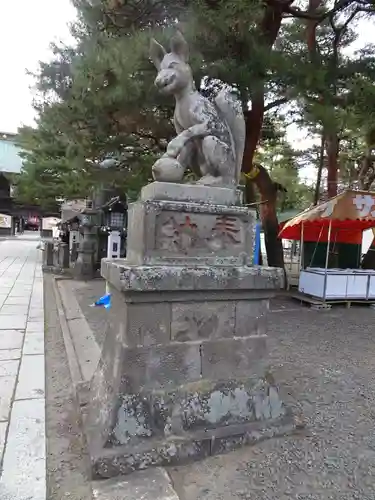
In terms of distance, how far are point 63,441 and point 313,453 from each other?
5.56 feet

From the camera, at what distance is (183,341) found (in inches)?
97.3

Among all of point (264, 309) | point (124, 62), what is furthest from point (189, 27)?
point (264, 309)

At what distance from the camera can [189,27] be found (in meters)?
4.78

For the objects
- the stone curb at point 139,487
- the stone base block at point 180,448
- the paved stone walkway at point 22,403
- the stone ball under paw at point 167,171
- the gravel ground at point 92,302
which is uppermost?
the stone ball under paw at point 167,171

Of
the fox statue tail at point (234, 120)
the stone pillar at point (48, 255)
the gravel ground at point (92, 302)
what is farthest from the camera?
the stone pillar at point (48, 255)

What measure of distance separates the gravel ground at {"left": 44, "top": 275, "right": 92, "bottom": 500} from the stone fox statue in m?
2.06

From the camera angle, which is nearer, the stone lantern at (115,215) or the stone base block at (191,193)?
the stone base block at (191,193)

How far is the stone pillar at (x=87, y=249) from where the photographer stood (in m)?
11.2

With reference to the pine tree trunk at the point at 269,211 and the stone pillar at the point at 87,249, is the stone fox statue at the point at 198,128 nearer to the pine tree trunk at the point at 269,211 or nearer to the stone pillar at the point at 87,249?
the pine tree trunk at the point at 269,211

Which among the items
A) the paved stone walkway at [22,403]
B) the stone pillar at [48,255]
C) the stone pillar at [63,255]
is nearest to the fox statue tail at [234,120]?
the paved stone walkway at [22,403]

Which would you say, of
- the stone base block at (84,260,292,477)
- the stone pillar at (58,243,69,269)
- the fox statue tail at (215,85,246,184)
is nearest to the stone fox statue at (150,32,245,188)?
the fox statue tail at (215,85,246,184)

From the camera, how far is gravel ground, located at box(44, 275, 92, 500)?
6.67 feet

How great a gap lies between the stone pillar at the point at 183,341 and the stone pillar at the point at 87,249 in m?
8.79

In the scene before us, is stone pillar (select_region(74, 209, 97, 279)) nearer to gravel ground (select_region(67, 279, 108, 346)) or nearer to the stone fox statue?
gravel ground (select_region(67, 279, 108, 346))
